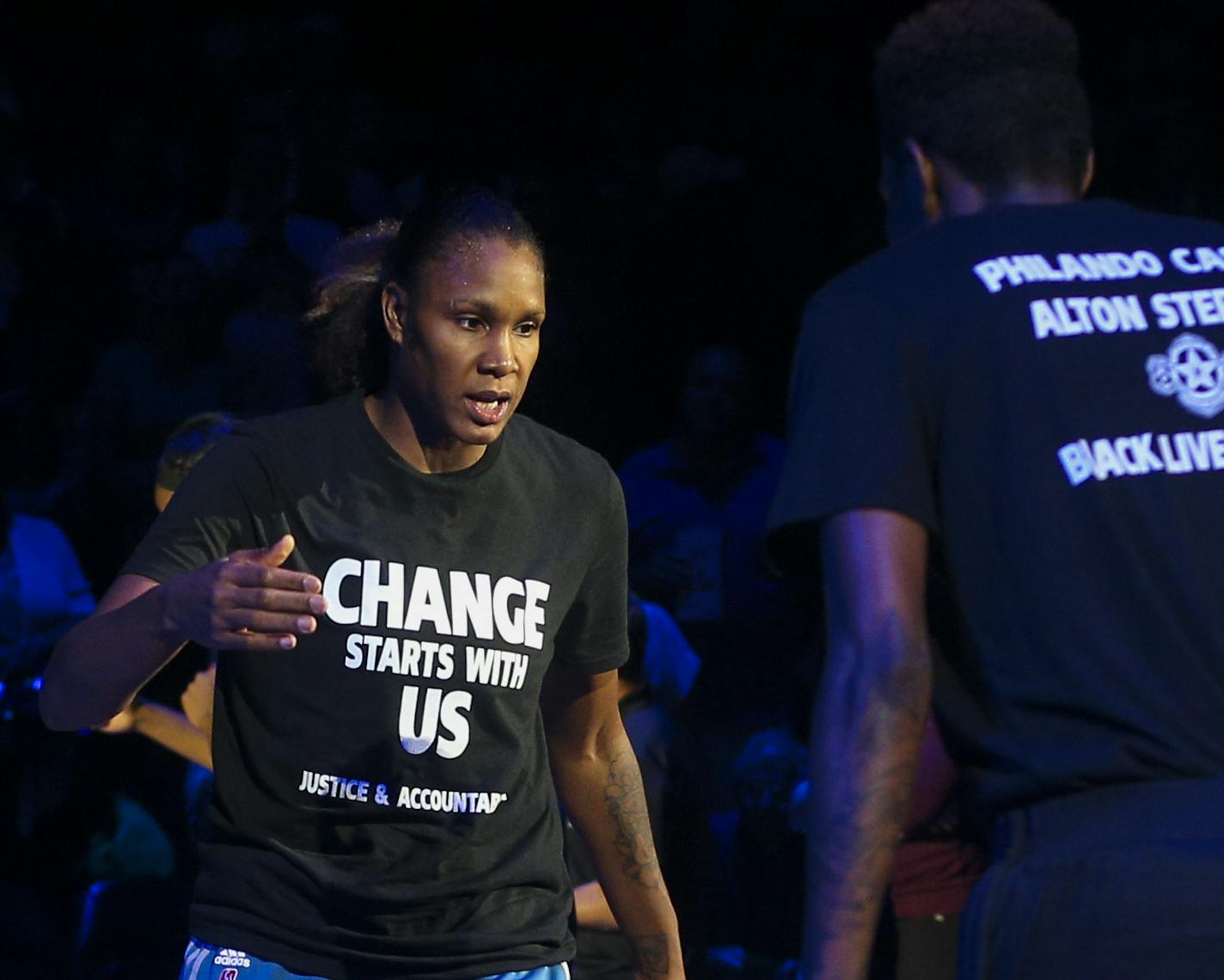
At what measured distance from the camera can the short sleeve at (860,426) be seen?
2.02 metres

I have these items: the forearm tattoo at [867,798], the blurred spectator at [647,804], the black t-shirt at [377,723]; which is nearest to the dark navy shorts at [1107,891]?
the forearm tattoo at [867,798]

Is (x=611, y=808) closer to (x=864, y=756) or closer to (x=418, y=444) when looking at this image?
(x=418, y=444)

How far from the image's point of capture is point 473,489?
3.04 meters

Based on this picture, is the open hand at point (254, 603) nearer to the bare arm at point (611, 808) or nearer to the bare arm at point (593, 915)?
the bare arm at point (611, 808)

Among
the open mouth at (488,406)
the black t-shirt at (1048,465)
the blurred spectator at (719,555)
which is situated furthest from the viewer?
the blurred spectator at (719,555)

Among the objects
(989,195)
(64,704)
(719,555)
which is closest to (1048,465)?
(989,195)

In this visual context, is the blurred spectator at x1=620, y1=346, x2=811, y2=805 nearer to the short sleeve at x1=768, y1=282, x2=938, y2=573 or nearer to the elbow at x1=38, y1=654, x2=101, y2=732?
the elbow at x1=38, y1=654, x2=101, y2=732

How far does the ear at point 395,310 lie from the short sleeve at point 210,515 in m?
0.35

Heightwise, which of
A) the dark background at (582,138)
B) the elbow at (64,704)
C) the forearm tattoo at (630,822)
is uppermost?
the dark background at (582,138)

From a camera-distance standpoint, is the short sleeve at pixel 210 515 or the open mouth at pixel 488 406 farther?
the open mouth at pixel 488 406

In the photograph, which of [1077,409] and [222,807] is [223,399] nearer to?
[222,807]

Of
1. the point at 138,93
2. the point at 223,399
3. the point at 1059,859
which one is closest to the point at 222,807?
the point at 1059,859

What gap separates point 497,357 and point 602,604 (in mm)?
495

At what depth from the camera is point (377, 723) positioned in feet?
9.33
